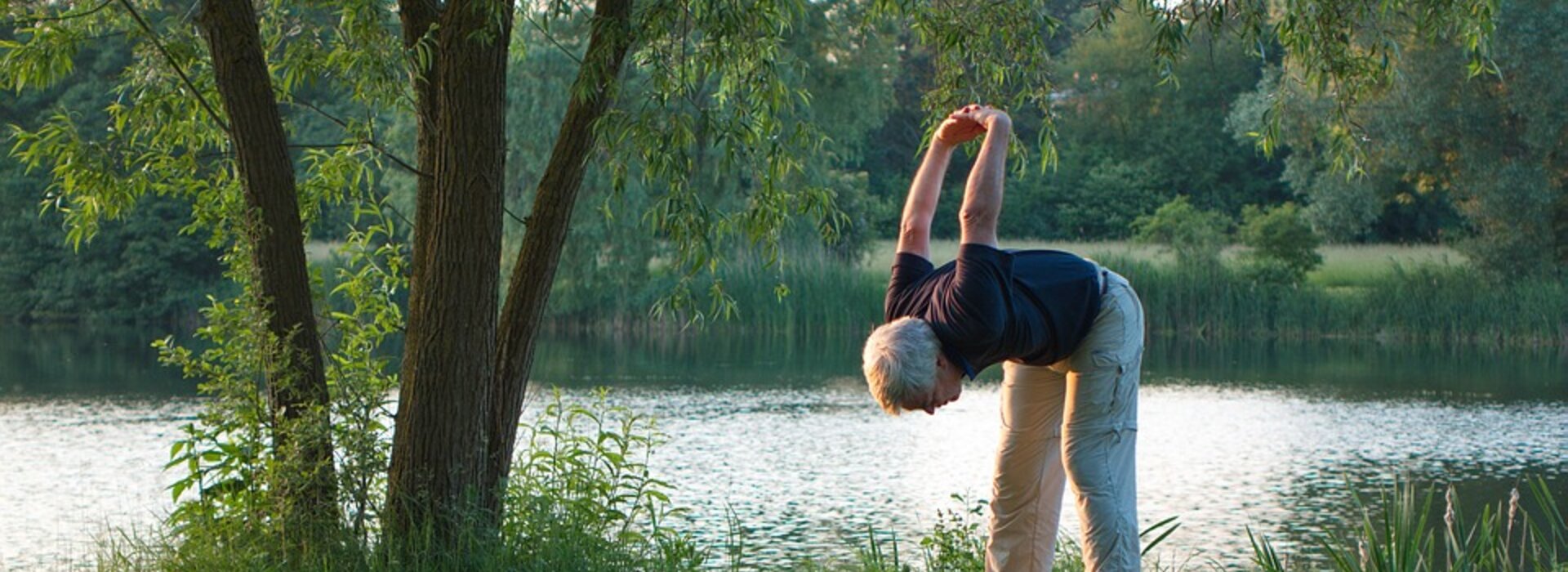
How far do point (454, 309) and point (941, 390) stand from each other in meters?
2.19

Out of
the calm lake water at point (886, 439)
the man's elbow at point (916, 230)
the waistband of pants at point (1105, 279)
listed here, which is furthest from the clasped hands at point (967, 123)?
the calm lake water at point (886, 439)

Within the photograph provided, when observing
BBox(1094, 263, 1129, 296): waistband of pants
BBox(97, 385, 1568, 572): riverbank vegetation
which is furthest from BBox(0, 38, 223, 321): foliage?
BBox(1094, 263, 1129, 296): waistband of pants

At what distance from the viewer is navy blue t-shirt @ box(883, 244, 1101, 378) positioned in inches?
145

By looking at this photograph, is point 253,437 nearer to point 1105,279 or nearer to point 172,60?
point 172,60

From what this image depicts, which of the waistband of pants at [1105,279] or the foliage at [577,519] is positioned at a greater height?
the waistband of pants at [1105,279]

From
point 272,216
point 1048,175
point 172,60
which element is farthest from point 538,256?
point 1048,175

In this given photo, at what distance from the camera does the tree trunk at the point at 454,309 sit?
549 cm

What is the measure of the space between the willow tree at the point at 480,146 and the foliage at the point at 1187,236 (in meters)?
20.6

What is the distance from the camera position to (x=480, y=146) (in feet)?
18.2

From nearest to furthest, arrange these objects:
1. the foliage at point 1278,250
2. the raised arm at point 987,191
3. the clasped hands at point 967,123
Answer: the raised arm at point 987,191, the clasped hands at point 967,123, the foliage at point 1278,250

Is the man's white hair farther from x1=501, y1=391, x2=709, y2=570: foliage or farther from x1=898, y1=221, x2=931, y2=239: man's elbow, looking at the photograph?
x1=501, y1=391, x2=709, y2=570: foliage

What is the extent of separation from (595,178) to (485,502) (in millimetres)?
19527

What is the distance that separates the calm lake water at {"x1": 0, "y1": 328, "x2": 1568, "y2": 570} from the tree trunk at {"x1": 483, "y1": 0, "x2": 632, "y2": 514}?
2185mm

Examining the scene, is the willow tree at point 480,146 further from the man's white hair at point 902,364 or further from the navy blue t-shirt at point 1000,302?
the man's white hair at point 902,364
